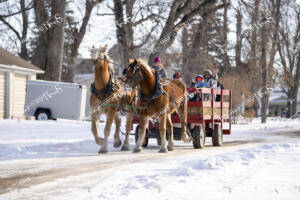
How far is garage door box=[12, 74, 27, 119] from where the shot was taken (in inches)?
1079

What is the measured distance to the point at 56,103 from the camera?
28.2 metres

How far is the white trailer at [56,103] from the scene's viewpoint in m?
27.6

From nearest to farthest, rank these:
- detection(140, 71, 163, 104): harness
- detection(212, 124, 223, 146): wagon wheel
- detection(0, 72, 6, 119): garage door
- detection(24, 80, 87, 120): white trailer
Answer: detection(140, 71, 163, 104): harness, detection(212, 124, 223, 146): wagon wheel, detection(0, 72, 6, 119): garage door, detection(24, 80, 87, 120): white trailer

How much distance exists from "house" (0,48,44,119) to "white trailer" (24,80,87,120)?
1.92 feet

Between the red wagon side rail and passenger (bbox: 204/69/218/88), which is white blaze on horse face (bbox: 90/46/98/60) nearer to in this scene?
the red wagon side rail

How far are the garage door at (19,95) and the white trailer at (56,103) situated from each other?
0.39 m

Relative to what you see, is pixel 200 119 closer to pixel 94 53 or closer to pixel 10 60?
pixel 94 53

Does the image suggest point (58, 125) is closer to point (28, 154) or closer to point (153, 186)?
point (28, 154)

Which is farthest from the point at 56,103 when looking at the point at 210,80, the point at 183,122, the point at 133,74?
the point at 133,74

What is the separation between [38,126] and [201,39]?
1336cm

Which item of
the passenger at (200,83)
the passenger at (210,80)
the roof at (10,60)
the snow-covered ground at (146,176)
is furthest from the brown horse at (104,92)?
the roof at (10,60)

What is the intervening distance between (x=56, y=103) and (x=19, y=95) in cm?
234

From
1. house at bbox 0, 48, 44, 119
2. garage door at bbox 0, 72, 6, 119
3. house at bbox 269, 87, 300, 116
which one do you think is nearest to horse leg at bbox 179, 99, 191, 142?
house at bbox 0, 48, 44, 119

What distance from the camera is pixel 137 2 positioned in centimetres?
2295
